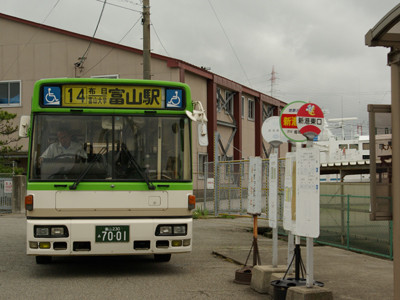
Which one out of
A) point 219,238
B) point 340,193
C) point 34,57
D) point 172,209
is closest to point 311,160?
point 172,209

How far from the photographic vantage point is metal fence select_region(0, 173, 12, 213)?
2528cm

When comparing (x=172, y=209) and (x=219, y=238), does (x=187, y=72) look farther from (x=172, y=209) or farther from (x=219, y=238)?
(x=172, y=209)

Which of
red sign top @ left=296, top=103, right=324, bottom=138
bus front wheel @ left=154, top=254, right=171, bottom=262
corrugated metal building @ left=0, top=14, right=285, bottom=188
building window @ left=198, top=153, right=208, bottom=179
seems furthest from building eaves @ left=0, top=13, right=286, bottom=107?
red sign top @ left=296, top=103, right=324, bottom=138

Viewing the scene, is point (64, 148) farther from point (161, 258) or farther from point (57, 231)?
point (161, 258)

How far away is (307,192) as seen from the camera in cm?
699

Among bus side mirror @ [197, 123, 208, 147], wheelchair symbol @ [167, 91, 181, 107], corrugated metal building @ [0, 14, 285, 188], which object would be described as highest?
corrugated metal building @ [0, 14, 285, 188]

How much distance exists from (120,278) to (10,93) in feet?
81.1

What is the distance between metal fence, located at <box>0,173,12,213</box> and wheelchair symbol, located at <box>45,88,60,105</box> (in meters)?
17.1

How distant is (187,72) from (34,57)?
834 centimetres

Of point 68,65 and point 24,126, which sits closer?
point 24,126

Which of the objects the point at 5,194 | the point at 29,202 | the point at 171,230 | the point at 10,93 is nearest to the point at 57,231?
the point at 29,202

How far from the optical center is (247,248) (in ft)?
42.2

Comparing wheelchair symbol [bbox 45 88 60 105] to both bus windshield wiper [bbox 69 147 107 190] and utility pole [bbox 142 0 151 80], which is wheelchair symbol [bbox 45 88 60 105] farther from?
utility pole [bbox 142 0 151 80]

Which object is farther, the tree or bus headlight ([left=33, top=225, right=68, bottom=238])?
the tree
